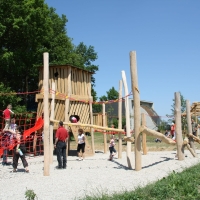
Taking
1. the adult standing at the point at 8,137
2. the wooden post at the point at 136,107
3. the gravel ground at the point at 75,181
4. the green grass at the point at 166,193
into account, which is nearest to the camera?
the green grass at the point at 166,193

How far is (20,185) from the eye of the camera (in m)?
7.68

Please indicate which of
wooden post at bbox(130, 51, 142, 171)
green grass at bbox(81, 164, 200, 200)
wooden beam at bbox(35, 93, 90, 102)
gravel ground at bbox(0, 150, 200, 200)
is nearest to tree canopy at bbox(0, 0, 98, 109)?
wooden beam at bbox(35, 93, 90, 102)

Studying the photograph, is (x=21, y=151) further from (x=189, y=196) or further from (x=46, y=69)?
(x=189, y=196)

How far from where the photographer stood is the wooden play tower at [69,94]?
15008mm

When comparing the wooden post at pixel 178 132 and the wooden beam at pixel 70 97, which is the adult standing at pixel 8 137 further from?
the wooden post at pixel 178 132

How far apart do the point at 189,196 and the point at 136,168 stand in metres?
4.04

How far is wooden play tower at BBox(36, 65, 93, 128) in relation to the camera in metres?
15.0

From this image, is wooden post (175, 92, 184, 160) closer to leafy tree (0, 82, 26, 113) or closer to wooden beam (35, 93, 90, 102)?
wooden beam (35, 93, 90, 102)

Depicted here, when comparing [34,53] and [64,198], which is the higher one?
[34,53]

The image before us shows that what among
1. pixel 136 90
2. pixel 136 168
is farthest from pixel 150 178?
pixel 136 90

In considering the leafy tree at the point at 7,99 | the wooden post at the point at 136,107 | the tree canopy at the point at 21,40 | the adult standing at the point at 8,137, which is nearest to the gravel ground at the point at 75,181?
the wooden post at the point at 136,107

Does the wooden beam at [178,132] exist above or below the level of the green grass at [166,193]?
above

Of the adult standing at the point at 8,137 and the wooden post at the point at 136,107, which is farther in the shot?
the adult standing at the point at 8,137

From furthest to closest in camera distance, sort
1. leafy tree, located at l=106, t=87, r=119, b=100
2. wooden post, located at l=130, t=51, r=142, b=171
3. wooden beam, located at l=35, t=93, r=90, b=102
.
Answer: leafy tree, located at l=106, t=87, r=119, b=100 < wooden beam, located at l=35, t=93, r=90, b=102 < wooden post, located at l=130, t=51, r=142, b=171
